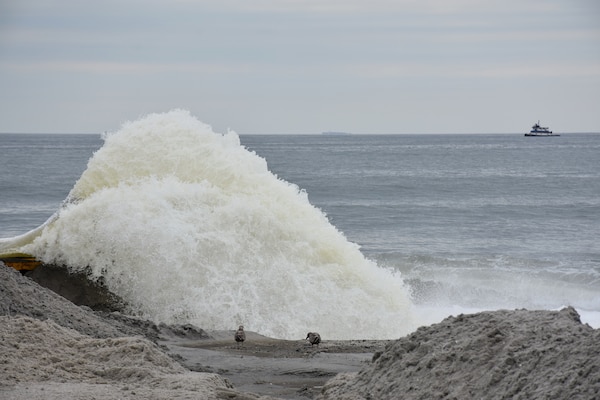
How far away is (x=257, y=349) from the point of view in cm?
862

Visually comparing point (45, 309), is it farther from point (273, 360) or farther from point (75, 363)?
point (273, 360)

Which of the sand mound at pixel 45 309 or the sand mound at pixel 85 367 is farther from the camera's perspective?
the sand mound at pixel 45 309

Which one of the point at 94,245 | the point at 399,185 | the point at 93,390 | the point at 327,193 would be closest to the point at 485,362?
the point at 93,390

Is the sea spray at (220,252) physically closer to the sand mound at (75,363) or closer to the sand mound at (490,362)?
the sand mound at (75,363)

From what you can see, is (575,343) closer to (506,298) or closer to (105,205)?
(105,205)

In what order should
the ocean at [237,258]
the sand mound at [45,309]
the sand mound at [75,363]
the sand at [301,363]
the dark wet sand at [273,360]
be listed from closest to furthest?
the sand at [301,363], the sand mound at [75,363], the dark wet sand at [273,360], the sand mound at [45,309], the ocean at [237,258]

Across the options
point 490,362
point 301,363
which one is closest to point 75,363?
point 301,363

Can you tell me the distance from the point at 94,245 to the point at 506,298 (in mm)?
8806

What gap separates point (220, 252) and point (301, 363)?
3.69 m

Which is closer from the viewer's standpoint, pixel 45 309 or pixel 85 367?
pixel 85 367

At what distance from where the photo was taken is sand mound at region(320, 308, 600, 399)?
4863mm

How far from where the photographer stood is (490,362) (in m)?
5.34

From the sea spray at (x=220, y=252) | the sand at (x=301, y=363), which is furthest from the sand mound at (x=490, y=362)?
the sea spray at (x=220, y=252)

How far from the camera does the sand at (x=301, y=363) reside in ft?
16.7
